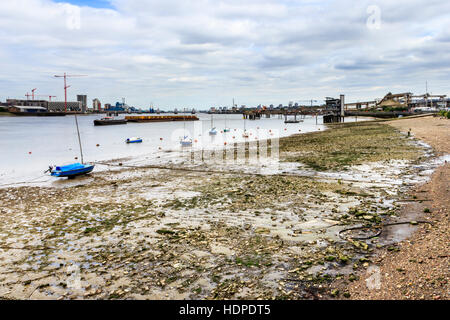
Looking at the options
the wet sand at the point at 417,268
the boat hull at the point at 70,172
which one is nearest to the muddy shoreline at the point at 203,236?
the wet sand at the point at 417,268

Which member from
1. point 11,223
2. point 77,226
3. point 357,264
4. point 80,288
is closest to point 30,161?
point 11,223

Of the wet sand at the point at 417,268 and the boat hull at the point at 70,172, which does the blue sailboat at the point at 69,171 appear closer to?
the boat hull at the point at 70,172

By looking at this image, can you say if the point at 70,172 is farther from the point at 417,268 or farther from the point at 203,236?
the point at 417,268

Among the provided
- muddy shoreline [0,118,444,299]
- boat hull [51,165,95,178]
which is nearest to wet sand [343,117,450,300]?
muddy shoreline [0,118,444,299]

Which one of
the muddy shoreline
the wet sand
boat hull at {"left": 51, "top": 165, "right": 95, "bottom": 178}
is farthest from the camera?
boat hull at {"left": 51, "top": 165, "right": 95, "bottom": 178}

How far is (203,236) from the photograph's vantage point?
10.9 m

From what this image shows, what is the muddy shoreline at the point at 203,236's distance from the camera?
304 inches


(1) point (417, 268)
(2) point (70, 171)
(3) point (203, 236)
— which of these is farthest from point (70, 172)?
(1) point (417, 268)

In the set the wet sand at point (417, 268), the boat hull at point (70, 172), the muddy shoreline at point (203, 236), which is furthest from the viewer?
the boat hull at point (70, 172)

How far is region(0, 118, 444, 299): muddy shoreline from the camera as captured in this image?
25.4ft

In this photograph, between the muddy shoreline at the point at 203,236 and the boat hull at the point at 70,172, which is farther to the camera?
the boat hull at the point at 70,172

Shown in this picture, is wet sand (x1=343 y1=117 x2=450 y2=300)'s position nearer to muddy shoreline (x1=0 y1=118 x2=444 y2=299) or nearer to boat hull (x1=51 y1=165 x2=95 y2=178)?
muddy shoreline (x1=0 y1=118 x2=444 y2=299)
